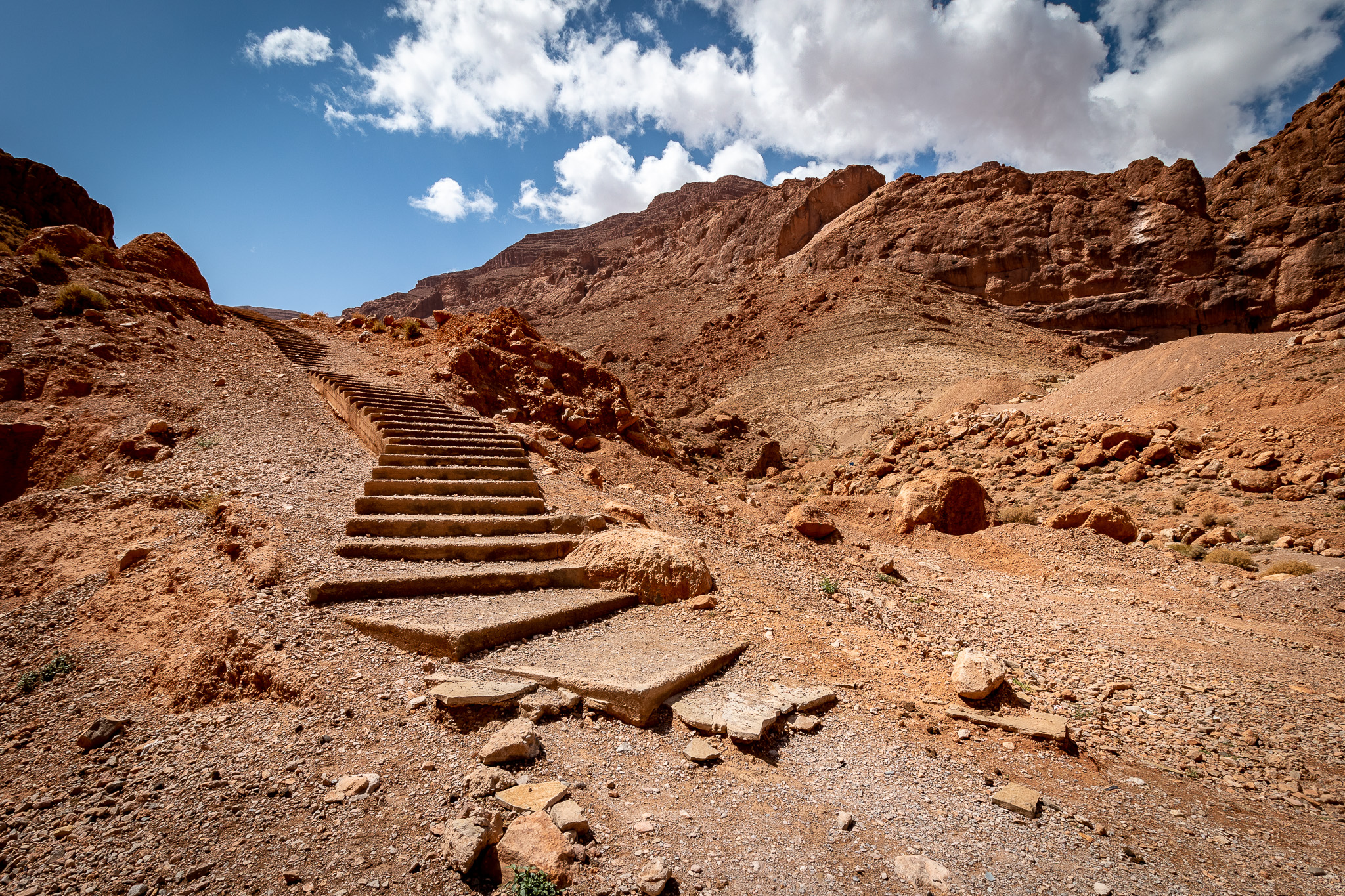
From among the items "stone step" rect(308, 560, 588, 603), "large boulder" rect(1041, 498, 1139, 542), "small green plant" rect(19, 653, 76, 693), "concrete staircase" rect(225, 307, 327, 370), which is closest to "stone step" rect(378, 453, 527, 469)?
"stone step" rect(308, 560, 588, 603)

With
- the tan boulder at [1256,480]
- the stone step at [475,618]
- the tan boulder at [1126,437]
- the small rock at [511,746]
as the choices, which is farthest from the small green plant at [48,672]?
the tan boulder at [1126,437]

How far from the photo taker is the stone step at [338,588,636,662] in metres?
3.18

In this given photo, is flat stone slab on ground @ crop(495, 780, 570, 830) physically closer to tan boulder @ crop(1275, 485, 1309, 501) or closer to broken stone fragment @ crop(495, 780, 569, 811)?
broken stone fragment @ crop(495, 780, 569, 811)

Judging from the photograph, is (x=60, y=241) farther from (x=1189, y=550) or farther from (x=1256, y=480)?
(x=1256, y=480)

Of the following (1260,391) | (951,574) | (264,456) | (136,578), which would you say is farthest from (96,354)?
(1260,391)

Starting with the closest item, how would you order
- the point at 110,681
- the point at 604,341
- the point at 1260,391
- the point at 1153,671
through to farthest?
the point at 110,681, the point at 1153,671, the point at 1260,391, the point at 604,341

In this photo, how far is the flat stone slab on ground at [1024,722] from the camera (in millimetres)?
3123

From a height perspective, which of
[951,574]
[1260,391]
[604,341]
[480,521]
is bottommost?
[951,574]

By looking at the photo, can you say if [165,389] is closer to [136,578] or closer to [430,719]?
[136,578]

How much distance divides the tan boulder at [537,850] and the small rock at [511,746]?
15.4 inches

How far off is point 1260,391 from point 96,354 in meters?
19.7

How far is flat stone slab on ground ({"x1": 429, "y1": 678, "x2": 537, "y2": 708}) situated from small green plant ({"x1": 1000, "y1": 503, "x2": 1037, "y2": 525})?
31.8 ft

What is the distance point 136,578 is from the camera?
12.9 ft

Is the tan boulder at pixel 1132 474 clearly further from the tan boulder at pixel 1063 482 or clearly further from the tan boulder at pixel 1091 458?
the tan boulder at pixel 1063 482
